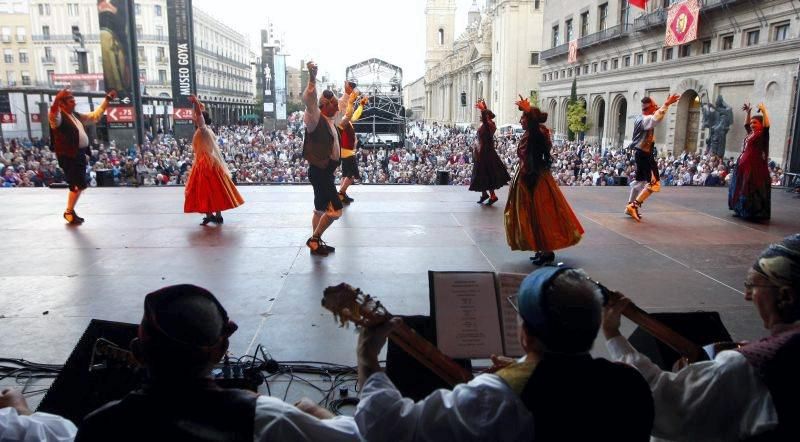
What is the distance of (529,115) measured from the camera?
5.89 metres

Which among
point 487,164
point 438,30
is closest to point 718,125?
point 487,164

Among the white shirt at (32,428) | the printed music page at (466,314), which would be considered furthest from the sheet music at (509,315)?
the white shirt at (32,428)

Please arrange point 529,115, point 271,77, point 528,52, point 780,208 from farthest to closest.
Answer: point 528,52
point 271,77
point 780,208
point 529,115

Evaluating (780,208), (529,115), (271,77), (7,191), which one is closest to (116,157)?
(7,191)

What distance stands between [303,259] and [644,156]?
555cm

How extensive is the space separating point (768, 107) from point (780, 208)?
1255cm

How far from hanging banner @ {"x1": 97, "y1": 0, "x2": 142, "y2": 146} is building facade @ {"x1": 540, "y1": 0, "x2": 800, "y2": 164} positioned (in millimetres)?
23532

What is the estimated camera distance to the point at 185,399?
5.26 feet

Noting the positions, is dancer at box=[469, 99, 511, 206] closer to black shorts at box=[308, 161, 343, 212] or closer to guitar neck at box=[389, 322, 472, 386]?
black shorts at box=[308, 161, 343, 212]

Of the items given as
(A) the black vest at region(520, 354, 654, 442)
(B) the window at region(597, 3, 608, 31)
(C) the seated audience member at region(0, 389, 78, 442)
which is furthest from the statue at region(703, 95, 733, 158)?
(C) the seated audience member at region(0, 389, 78, 442)

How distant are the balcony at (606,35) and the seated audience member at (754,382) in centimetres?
3357

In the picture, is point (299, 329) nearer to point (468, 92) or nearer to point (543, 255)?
point (543, 255)

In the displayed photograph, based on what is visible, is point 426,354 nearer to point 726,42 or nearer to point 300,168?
point 300,168

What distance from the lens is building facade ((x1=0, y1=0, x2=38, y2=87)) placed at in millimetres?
57344
